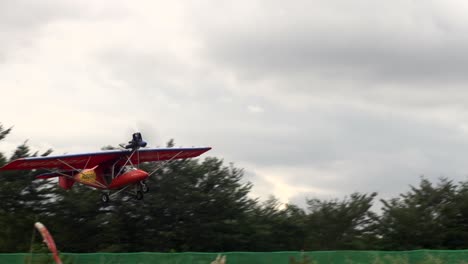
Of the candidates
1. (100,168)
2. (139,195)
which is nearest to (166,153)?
(100,168)

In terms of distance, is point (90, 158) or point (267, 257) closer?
point (267, 257)

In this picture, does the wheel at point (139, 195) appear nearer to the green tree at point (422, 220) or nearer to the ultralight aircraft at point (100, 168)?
the ultralight aircraft at point (100, 168)

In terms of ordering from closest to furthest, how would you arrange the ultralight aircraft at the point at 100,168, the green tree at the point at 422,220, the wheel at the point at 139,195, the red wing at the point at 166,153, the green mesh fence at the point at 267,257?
the green mesh fence at the point at 267,257
the wheel at the point at 139,195
the ultralight aircraft at the point at 100,168
the red wing at the point at 166,153
the green tree at the point at 422,220

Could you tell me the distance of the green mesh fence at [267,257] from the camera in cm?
1889

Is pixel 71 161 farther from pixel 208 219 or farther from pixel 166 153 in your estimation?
pixel 208 219

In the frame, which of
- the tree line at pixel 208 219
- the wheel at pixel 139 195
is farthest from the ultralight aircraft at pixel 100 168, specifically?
the tree line at pixel 208 219

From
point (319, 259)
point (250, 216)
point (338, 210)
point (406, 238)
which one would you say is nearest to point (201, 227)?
point (250, 216)

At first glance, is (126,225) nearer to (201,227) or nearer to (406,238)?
(201,227)

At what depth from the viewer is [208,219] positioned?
2141 inches

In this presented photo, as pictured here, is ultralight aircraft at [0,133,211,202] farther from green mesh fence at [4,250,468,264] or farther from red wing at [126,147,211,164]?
green mesh fence at [4,250,468,264]

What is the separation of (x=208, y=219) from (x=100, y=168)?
17.2 meters

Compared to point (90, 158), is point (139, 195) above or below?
below

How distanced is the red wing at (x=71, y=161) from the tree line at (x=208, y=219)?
44.5ft

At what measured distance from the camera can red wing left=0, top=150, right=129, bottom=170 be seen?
1431 inches
